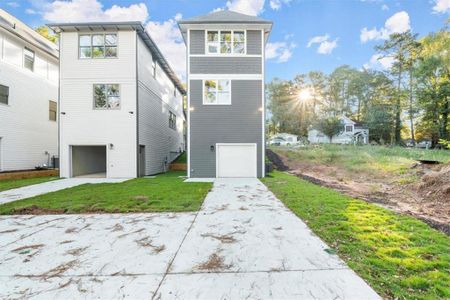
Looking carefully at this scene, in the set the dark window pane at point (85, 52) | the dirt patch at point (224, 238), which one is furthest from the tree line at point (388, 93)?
the dirt patch at point (224, 238)

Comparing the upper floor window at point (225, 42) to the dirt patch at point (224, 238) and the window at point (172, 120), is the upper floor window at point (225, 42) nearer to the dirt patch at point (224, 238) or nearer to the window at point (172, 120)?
the window at point (172, 120)

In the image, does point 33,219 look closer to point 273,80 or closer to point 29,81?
point 29,81

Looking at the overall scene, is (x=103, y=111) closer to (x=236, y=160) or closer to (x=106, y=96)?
(x=106, y=96)

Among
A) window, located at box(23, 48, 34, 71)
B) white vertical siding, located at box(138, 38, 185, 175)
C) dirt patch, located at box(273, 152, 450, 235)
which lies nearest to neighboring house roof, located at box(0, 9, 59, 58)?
window, located at box(23, 48, 34, 71)

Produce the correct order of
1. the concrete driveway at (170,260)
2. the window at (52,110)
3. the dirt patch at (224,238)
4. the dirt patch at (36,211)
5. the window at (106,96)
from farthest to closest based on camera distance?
the window at (52,110)
the window at (106,96)
the dirt patch at (36,211)
the dirt patch at (224,238)
the concrete driveway at (170,260)

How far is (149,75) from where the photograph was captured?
13391 mm

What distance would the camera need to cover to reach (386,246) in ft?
10.6

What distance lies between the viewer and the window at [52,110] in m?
14.0

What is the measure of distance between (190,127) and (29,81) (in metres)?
9.72

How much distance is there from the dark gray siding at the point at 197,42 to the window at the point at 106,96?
4345 mm

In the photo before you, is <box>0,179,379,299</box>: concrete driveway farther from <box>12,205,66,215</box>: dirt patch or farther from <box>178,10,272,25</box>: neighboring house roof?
<box>178,10,272,25</box>: neighboring house roof

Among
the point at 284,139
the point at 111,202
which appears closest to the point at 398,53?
the point at 284,139

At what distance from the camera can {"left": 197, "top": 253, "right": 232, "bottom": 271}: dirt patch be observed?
2.69 metres

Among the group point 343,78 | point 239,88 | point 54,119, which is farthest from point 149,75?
point 343,78
